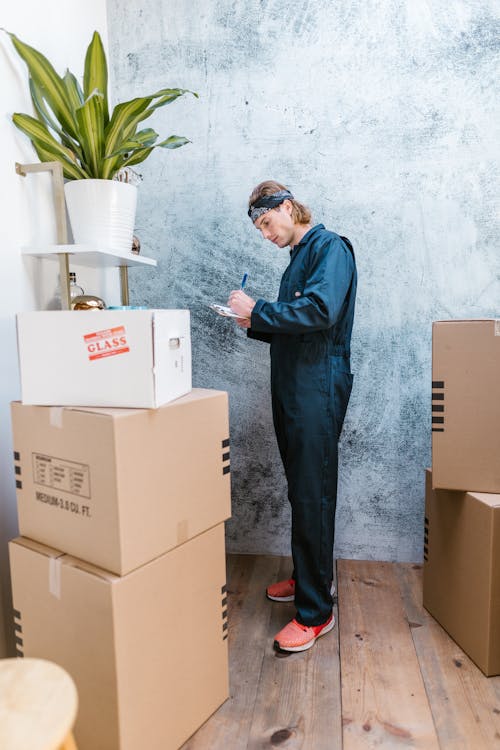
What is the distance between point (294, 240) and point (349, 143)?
0.58 m

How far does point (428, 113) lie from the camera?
2033 mm

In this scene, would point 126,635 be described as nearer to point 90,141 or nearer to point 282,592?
point 282,592

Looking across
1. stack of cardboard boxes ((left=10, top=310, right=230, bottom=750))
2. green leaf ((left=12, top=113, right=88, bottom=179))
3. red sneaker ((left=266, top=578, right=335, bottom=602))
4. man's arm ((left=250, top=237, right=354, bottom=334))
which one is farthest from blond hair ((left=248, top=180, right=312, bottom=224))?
red sneaker ((left=266, top=578, right=335, bottom=602))

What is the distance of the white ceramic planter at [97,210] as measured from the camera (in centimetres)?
146

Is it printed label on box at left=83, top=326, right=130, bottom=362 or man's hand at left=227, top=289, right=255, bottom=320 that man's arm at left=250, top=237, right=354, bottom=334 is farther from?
printed label on box at left=83, top=326, right=130, bottom=362

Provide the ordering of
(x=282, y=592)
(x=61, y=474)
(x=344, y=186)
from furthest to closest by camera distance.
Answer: (x=344, y=186), (x=282, y=592), (x=61, y=474)

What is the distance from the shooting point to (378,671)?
154 cm

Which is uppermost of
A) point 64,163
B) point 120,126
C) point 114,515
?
point 120,126

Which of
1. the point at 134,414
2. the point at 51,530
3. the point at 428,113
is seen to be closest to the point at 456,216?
the point at 428,113

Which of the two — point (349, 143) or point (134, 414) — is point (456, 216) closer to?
point (349, 143)

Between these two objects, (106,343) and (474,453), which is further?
(474,453)

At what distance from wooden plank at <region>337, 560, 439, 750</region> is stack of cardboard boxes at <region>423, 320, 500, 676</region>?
9.1 inches

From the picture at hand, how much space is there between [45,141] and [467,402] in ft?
4.57

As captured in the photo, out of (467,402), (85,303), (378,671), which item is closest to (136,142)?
(85,303)
